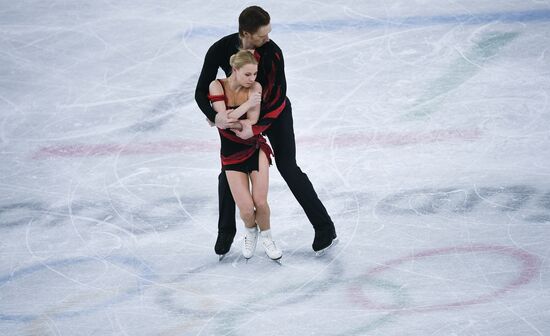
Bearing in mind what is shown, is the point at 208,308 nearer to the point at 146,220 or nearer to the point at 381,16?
the point at 146,220

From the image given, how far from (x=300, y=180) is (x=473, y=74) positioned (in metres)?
2.64

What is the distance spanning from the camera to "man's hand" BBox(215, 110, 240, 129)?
12.9 ft

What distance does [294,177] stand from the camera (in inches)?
165

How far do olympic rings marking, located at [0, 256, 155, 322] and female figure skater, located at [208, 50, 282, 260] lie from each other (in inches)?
22.4

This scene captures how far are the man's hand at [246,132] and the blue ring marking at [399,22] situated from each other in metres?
3.51

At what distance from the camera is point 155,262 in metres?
4.30

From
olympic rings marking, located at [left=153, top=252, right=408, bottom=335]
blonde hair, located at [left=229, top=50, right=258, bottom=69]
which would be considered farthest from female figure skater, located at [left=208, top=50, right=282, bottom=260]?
olympic rings marking, located at [left=153, top=252, right=408, bottom=335]

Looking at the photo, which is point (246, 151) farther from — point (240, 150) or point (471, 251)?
point (471, 251)

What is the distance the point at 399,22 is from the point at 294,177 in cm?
354

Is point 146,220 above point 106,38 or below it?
below

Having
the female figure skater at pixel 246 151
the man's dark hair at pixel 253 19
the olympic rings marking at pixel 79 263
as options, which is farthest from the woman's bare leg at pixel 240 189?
the man's dark hair at pixel 253 19

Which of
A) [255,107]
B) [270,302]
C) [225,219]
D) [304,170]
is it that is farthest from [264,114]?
[304,170]

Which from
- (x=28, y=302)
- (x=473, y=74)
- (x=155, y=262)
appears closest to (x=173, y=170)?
(x=155, y=262)

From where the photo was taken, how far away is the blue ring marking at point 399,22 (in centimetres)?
715
